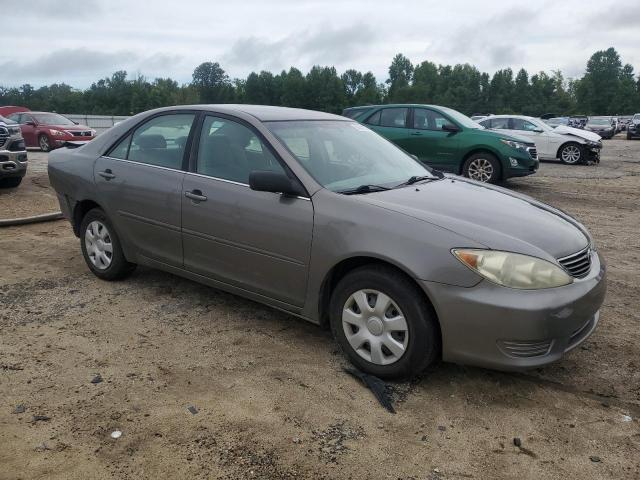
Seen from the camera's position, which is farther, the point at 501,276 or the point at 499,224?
the point at 499,224

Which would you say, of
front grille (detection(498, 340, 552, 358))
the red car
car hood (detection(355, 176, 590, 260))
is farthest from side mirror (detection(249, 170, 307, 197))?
the red car

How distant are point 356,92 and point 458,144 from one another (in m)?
97.2

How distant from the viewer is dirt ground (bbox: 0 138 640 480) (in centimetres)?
269

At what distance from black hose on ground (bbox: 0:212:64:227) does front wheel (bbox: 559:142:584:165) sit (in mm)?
13668

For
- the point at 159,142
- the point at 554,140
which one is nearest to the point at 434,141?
the point at 554,140

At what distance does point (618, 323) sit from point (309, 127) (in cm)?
276

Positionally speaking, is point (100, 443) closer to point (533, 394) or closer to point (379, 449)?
point (379, 449)

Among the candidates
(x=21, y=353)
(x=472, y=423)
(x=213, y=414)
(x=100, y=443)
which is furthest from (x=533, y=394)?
(x=21, y=353)

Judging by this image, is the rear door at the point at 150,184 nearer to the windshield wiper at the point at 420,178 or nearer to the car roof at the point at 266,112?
the car roof at the point at 266,112

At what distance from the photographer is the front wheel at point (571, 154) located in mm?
16109

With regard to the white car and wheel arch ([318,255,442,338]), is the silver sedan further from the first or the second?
the white car

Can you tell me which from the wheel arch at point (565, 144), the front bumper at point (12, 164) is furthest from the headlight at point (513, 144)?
the front bumper at point (12, 164)

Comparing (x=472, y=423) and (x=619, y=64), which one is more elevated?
(x=619, y=64)

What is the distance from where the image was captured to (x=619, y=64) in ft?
356
